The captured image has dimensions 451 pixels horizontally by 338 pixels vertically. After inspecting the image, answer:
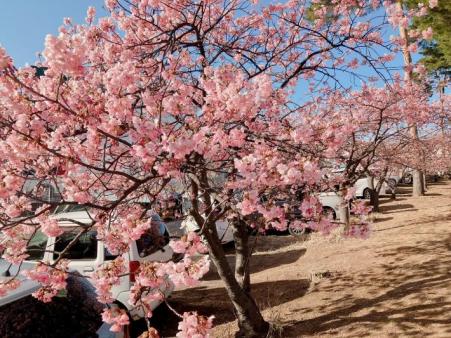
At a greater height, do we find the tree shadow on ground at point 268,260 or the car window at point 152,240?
the car window at point 152,240

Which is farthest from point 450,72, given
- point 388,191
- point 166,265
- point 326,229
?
point 166,265

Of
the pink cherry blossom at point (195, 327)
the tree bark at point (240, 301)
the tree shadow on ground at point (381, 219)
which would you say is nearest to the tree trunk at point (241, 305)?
the tree bark at point (240, 301)

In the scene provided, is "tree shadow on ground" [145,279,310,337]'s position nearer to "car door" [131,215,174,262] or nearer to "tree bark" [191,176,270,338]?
"car door" [131,215,174,262]

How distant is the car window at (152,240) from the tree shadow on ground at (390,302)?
Answer: 2.28 m

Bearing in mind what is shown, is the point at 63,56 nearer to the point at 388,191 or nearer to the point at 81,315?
the point at 81,315

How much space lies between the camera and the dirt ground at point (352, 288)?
457 centimetres

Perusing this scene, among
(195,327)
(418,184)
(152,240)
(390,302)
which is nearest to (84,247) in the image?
(152,240)

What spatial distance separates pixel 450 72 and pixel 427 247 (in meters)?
16.5

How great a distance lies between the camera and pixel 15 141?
131 inches

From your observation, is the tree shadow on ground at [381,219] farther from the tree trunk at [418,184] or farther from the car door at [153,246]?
the car door at [153,246]

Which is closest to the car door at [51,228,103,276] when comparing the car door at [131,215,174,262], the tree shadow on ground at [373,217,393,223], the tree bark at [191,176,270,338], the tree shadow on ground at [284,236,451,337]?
the car door at [131,215,174,262]

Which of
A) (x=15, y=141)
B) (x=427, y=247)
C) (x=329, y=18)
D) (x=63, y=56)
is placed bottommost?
(x=427, y=247)

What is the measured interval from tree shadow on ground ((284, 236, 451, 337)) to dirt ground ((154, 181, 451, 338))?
0.4 inches

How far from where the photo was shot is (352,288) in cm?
593
